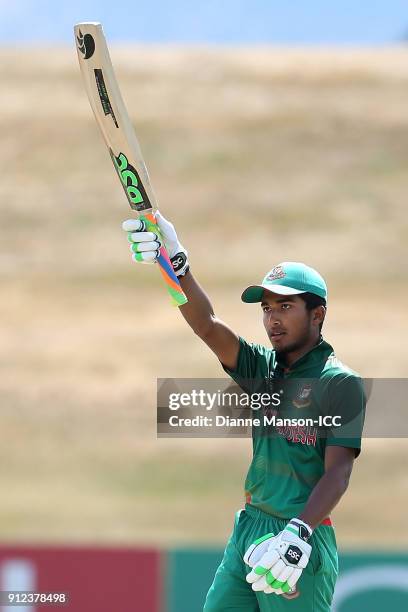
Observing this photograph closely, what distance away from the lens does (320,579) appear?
15.8 feet

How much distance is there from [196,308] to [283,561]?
1096 millimetres

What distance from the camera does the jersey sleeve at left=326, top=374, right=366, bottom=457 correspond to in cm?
477

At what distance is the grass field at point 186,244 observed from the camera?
19.1m

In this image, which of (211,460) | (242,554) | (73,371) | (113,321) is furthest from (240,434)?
(113,321)

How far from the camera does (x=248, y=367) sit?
202 inches

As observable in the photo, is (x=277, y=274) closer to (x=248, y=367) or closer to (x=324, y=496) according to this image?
(x=248, y=367)

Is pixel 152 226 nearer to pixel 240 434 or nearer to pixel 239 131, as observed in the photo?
pixel 240 434

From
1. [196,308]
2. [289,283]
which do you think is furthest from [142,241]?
[289,283]

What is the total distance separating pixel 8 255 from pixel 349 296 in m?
8.35

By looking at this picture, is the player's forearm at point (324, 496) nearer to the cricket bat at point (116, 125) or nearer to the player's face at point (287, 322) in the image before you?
the player's face at point (287, 322)

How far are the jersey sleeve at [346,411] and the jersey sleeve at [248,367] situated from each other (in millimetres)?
398

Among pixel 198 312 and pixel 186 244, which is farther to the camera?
pixel 186 244

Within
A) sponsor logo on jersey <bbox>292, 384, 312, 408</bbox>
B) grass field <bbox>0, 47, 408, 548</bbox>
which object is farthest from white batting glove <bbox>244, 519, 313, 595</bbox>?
grass field <bbox>0, 47, 408, 548</bbox>

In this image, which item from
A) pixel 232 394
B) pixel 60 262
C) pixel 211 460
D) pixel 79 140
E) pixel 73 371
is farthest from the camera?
pixel 79 140
